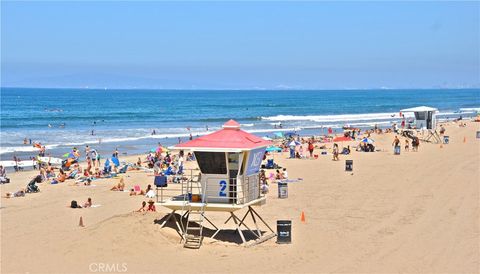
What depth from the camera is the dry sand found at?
47.6 feet

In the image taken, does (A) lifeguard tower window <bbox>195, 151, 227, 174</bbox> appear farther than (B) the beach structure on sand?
Yes

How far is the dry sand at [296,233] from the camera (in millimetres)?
14516

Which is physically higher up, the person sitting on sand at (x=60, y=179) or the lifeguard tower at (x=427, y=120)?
the lifeguard tower at (x=427, y=120)

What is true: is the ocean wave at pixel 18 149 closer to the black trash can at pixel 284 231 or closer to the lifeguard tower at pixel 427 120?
the lifeguard tower at pixel 427 120

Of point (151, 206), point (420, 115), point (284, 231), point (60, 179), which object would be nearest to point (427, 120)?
point (420, 115)

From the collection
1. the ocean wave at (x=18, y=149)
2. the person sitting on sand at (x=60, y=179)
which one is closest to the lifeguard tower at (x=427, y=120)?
the ocean wave at (x=18, y=149)

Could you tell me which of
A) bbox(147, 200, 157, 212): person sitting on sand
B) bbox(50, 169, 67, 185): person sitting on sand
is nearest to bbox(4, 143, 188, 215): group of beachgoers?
bbox(50, 169, 67, 185): person sitting on sand

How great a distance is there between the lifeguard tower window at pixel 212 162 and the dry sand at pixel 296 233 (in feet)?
5.63

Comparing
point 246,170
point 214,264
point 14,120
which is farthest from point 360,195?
point 14,120

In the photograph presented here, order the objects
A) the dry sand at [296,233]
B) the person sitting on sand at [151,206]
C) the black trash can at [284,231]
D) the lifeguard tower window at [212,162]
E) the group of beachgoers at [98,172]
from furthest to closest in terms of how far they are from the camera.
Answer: the group of beachgoers at [98,172], the person sitting on sand at [151,206], the black trash can at [284,231], the lifeguard tower window at [212,162], the dry sand at [296,233]

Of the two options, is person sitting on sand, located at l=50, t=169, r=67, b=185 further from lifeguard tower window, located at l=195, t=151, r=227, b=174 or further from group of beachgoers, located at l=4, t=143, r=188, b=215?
lifeguard tower window, located at l=195, t=151, r=227, b=174

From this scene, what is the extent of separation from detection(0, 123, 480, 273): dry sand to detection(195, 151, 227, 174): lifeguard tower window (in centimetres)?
172

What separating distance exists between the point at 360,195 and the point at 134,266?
10.9 meters

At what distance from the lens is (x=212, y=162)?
16109mm
